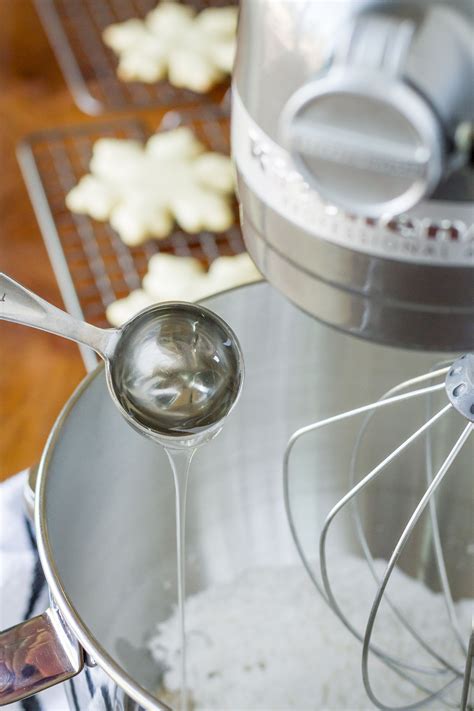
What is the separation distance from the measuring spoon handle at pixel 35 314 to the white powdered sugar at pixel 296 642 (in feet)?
0.72

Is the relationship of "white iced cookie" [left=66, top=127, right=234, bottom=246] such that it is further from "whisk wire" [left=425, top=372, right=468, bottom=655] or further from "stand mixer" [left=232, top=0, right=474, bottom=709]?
"stand mixer" [left=232, top=0, right=474, bottom=709]

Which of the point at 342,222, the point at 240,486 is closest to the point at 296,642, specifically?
the point at 240,486

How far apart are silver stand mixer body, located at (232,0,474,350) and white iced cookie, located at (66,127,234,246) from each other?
43 cm

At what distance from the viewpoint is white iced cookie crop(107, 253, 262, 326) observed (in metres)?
0.65

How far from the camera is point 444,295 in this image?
0.81ft

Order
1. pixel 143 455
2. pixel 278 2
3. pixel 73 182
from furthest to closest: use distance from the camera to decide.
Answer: pixel 73 182 < pixel 143 455 < pixel 278 2

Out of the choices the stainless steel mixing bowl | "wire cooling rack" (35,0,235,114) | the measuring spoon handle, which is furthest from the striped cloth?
"wire cooling rack" (35,0,235,114)

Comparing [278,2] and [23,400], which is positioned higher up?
[278,2]

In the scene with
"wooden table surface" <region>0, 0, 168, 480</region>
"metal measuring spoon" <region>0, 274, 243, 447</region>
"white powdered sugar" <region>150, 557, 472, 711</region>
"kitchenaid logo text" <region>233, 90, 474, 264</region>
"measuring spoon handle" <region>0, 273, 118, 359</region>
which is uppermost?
"kitchenaid logo text" <region>233, 90, 474, 264</region>

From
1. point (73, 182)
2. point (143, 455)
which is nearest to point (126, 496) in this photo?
point (143, 455)

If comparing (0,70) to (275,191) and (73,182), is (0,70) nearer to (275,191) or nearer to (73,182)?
(73,182)

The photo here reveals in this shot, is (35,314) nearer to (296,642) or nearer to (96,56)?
(296,642)

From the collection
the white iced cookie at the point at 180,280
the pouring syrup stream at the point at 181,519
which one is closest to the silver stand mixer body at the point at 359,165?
the pouring syrup stream at the point at 181,519

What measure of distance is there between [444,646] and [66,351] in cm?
30
